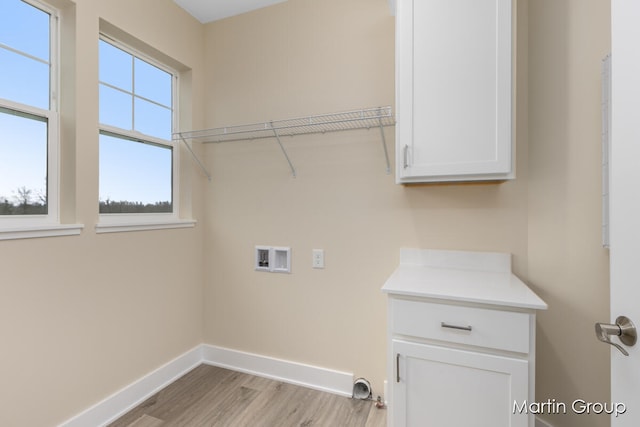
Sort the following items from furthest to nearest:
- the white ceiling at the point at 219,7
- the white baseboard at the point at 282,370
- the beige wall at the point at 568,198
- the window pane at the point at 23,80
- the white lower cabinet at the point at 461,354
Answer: the white ceiling at the point at 219,7, the white baseboard at the point at 282,370, the window pane at the point at 23,80, the beige wall at the point at 568,198, the white lower cabinet at the point at 461,354

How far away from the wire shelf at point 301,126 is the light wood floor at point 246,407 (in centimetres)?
168

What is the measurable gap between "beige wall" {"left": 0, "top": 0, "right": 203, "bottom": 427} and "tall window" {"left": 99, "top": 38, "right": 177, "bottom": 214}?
15cm

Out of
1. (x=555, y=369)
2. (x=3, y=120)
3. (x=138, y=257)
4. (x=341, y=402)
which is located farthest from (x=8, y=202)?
(x=555, y=369)

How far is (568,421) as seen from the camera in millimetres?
1436

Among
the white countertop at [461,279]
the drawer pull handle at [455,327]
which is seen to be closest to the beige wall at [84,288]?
the white countertop at [461,279]

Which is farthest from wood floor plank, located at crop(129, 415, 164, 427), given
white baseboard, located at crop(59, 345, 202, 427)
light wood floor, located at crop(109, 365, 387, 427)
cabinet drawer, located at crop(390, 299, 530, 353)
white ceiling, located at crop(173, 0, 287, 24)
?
white ceiling, located at crop(173, 0, 287, 24)

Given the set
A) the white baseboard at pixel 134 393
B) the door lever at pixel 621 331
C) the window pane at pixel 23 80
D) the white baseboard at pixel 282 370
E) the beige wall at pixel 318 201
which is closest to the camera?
the door lever at pixel 621 331

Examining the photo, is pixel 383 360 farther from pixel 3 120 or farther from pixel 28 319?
pixel 3 120

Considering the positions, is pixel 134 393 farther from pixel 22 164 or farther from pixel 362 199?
pixel 362 199

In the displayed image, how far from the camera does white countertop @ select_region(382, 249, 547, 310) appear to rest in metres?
1.20

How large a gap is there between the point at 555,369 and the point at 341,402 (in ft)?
3.78

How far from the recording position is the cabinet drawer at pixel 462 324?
3.76ft

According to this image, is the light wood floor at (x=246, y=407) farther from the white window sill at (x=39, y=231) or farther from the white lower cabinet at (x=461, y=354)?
the white window sill at (x=39, y=231)

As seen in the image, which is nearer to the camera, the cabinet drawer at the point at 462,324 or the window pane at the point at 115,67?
the cabinet drawer at the point at 462,324
